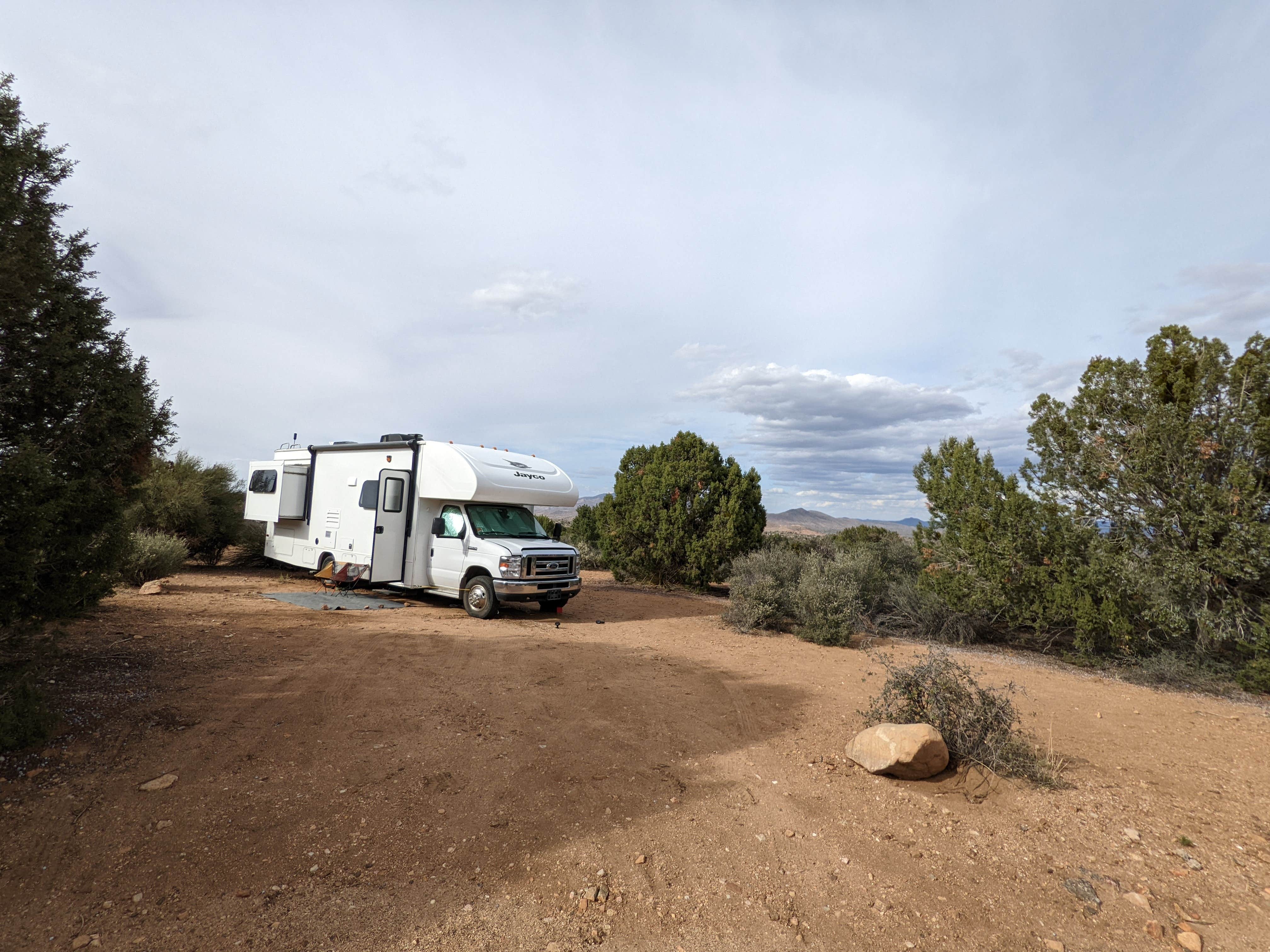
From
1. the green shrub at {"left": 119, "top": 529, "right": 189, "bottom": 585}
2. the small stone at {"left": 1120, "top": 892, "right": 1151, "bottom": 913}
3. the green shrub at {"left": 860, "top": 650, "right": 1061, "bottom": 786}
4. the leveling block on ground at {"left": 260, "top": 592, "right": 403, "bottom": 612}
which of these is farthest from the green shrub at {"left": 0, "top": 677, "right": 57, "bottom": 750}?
the green shrub at {"left": 119, "top": 529, "right": 189, "bottom": 585}

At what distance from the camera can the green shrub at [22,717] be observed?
4152 millimetres

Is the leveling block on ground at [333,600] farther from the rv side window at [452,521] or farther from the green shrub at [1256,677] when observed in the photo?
the green shrub at [1256,677]

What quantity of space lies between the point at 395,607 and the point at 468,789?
7986 mm

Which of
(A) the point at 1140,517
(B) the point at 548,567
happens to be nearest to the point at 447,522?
(B) the point at 548,567

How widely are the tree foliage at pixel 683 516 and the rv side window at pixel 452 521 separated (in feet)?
21.2

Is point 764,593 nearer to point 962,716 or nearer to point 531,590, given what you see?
point 531,590

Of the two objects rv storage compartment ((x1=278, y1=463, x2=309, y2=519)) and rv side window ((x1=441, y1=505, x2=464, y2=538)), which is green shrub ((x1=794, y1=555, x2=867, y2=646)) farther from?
rv storage compartment ((x1=278, y1=463, x2=309, y2=519))

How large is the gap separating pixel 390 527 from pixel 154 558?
5.12 m

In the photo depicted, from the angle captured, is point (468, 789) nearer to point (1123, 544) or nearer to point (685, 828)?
point (685, 828)

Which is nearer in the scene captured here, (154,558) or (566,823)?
(566,823)

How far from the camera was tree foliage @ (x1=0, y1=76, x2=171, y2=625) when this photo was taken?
4.27 m

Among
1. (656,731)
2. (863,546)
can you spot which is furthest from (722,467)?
(656,731)

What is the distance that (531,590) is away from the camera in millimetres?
10961

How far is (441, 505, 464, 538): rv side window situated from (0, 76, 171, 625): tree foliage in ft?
20.1
